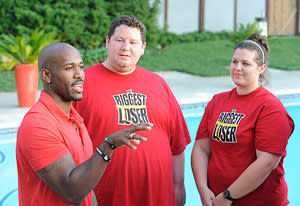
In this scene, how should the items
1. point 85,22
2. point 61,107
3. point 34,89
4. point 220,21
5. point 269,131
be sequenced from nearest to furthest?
point 61,107
point 269,131
point 34,89
point 85,22
point 220,21

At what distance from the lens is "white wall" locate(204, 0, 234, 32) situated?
1967 cm

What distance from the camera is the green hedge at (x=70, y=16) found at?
1266cm

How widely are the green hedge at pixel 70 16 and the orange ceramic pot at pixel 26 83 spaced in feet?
12.5

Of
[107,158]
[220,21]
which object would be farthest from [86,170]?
[220,21]

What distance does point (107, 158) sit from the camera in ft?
6.81

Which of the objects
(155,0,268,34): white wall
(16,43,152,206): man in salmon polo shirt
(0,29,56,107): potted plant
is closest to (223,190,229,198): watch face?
(16,43,152,206): man in salmon polo shirt

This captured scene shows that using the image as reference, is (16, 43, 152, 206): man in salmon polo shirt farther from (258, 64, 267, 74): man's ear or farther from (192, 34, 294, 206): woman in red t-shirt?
(258, 64, 267, 74): man's ear

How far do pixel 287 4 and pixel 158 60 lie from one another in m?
10.9

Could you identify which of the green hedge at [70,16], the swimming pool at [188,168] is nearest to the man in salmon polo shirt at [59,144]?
the swimming pool at [188,168]

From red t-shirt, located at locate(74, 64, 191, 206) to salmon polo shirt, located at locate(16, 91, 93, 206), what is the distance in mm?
777

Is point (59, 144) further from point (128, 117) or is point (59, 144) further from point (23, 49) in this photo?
point (23, 49)

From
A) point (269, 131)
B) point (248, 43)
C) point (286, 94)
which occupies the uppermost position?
point (248, 43)

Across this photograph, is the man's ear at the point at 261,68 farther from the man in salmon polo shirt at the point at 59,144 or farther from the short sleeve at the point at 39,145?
the short sleeve at the point at 39,145

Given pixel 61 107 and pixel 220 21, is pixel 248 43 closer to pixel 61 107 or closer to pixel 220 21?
pixel 61 107
